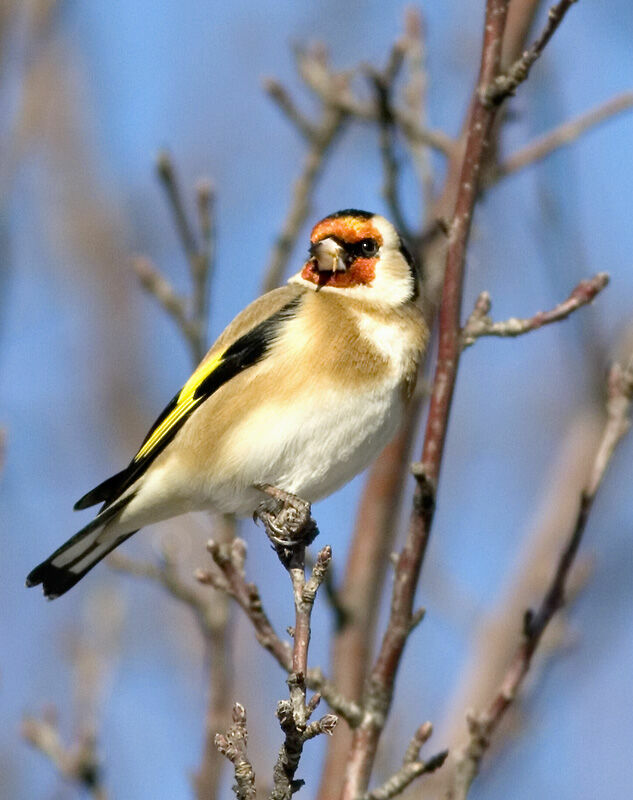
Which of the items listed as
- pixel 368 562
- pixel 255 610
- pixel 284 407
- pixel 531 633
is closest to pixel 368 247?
pixel 284 407

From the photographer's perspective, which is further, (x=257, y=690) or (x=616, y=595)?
(x=257, y=690)

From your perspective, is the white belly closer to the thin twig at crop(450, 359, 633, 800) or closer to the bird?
the bird

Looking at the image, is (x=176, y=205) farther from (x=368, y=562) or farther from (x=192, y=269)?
(x=368, y=562)

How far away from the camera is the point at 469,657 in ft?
17.6

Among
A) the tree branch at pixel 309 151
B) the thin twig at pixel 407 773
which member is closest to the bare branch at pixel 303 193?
the tree branch at pixel 309 151

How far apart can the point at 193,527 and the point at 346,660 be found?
208cm

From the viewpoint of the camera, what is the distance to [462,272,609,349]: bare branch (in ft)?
10.9

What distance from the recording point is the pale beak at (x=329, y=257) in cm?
447

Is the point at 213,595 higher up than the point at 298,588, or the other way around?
the point at 213,595

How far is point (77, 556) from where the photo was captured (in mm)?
4344

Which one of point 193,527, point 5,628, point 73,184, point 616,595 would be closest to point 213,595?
point 193,527

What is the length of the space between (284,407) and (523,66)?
143 cm

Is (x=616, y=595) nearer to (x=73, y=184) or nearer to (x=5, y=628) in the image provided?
(x=5, y=628)

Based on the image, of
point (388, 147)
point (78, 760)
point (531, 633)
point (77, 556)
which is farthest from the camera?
point (388, 147)
